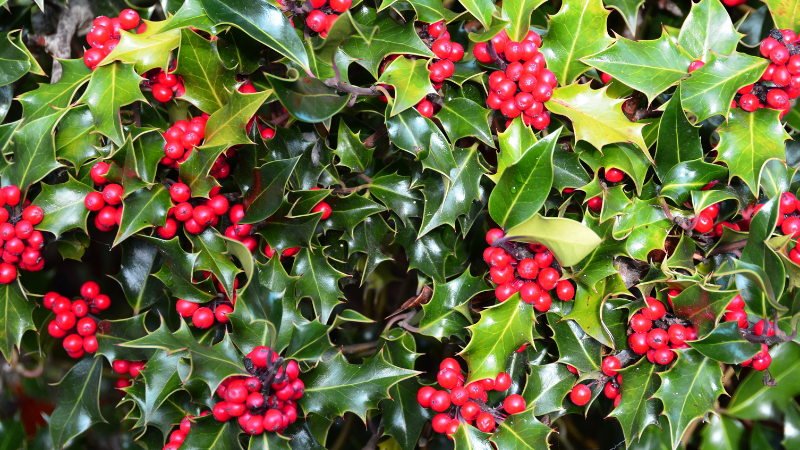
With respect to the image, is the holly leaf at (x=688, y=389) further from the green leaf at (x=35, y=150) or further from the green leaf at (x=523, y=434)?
the green leaf at (x=35, y=150)

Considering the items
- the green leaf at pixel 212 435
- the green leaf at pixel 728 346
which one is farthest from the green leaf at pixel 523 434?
the green leaf at pixel 212 435

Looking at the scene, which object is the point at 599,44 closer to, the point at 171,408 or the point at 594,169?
the point at 594,169

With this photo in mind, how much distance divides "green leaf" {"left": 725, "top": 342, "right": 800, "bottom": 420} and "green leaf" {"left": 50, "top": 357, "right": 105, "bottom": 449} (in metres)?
1.29

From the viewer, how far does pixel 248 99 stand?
741 mm

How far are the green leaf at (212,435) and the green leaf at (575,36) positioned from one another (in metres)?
0.73

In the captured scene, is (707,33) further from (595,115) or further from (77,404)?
(77,404)

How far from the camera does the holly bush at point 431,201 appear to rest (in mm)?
767

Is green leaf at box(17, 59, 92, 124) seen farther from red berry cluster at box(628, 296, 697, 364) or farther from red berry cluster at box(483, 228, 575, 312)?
red berry cluster at box(628, 296, 697, 364)

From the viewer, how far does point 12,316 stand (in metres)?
0.91

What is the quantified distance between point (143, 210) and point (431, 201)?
0.43 meters

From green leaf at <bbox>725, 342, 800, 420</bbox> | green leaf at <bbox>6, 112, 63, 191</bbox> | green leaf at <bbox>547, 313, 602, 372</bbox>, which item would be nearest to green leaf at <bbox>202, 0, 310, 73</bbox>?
green leaf at <bbox>6, 112, 63, 191</bbox>

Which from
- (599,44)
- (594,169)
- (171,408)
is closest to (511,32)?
(599,44)

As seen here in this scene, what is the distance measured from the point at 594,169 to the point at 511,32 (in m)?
0.24

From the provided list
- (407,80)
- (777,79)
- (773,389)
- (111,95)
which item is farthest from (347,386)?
(773,389)
